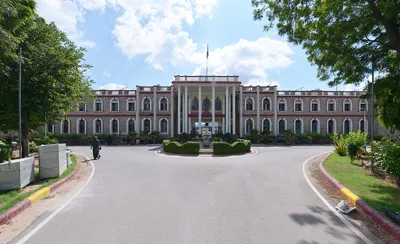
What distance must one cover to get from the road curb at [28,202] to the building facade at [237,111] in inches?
1077

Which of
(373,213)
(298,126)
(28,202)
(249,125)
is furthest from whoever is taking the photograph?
(298,126)

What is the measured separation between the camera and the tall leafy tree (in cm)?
744

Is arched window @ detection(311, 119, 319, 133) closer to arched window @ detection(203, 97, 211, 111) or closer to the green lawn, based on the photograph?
arched window @ detection(203, 97, 211, 111)

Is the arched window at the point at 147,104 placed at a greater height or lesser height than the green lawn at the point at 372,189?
greater

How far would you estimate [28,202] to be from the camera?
602 cm

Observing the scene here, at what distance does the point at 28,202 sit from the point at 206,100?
102 ft

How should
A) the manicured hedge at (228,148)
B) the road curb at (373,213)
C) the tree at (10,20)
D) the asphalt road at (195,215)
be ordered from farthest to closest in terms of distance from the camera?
1. the manicured hedge at (228,148)
2. the tree at (10,20)
3. the road curb at (373,213)
4. the asphalt road at (195,215)

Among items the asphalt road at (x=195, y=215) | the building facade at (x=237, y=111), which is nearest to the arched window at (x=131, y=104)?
the building facade at (x=237, y=111)

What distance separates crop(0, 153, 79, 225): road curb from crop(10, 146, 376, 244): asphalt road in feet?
3.30

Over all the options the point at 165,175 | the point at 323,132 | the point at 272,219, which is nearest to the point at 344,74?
the point at 272,219

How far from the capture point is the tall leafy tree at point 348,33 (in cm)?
744

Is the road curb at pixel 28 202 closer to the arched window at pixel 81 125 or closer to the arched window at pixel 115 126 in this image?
the arched window at pixel 115 126

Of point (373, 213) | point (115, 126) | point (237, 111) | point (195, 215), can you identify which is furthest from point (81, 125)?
point (373, 213)

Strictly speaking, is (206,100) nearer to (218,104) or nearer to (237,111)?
(218,104)
